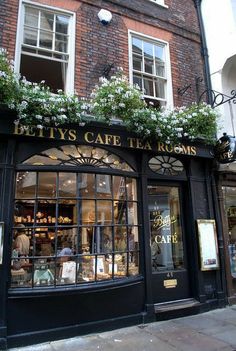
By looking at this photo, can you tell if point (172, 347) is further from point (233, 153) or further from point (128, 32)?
point (128, 32)

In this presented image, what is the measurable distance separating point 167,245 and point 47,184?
3085 millimetres

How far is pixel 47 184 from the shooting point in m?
5.79

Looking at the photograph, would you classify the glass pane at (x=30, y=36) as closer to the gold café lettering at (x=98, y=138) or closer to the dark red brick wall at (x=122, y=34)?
the dark red brick wall at (x=122, y=34)

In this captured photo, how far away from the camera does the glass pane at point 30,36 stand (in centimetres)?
658

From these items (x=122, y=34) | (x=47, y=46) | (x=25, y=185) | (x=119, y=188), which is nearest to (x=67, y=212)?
(x=25, y=185)

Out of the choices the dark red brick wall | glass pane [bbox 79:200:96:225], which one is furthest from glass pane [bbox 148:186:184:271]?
the dark red brick wall

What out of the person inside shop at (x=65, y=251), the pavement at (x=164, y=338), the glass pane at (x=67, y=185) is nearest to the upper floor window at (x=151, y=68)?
the glass pane at (x=67, y=185)

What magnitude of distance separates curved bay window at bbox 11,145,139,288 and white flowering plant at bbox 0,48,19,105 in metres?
1.12

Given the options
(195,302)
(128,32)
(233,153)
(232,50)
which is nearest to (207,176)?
(233,153)

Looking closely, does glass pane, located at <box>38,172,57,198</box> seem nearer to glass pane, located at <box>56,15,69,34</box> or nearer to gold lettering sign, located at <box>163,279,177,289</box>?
gold lettering sign, located at <box>163,279,177,289</box>

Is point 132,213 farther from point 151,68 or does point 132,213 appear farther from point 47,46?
point 47,46

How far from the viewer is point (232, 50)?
831 centimetres

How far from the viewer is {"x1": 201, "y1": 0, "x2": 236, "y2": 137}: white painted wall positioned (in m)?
8.45

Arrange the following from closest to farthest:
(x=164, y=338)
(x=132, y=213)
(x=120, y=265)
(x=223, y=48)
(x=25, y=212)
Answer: (x=164, y=338), (x=25, y=212), (x=120, y=265), (x=132, y=213), (x=223, y=48)
